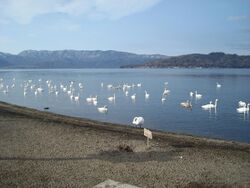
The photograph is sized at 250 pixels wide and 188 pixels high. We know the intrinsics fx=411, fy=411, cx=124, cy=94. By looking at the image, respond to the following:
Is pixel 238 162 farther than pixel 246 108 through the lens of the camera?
No

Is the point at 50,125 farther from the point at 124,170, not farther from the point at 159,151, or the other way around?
the point at 124,170

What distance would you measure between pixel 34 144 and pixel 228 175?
8688mm

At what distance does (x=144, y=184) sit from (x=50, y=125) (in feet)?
41.5

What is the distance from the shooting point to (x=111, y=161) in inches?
602

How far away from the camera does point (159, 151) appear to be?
17.1 meters

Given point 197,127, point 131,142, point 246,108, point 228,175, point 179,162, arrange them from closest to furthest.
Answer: point 228,175 → point 179,162 → point 131,142 → point 197,127 → point 246,108

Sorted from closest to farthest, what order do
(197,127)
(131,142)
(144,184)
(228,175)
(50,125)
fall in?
(144,184)
(228,175)
(131,142)
(50,125)
(197,127)

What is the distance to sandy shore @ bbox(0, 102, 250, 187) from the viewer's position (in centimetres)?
1294

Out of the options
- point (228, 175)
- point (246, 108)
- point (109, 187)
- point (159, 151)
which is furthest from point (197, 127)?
point (109, 187)

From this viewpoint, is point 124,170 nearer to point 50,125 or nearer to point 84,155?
point 84,155

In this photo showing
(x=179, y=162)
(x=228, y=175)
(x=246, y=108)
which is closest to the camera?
(x=228, y=175)

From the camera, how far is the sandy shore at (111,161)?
12.9 m

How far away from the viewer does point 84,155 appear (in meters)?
16.2

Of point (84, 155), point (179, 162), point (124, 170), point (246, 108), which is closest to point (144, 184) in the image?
point (124, 170)
